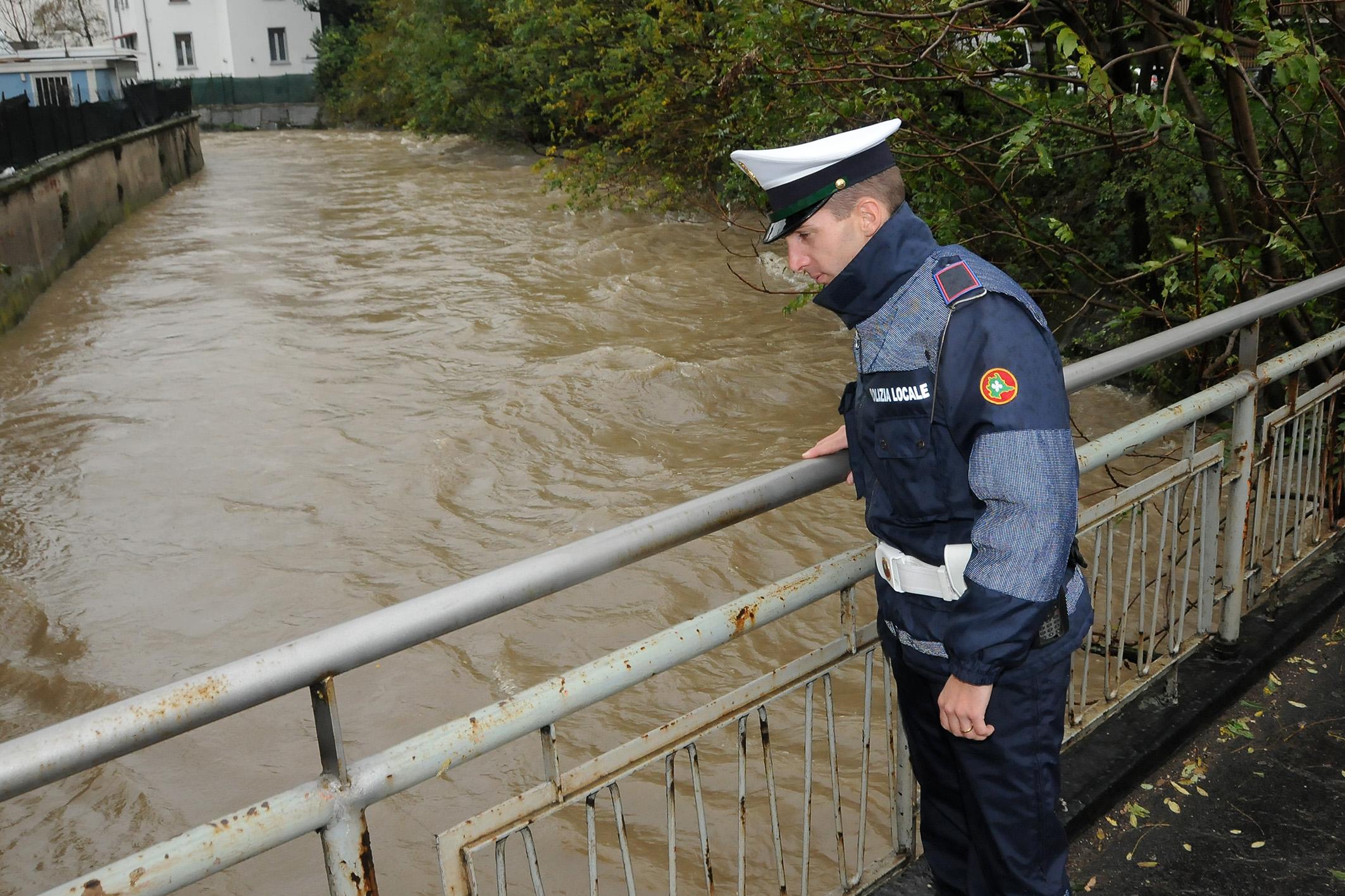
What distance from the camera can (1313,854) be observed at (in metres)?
3.09

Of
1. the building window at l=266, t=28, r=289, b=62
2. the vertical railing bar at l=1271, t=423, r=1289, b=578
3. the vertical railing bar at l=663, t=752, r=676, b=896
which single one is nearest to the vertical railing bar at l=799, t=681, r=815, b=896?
the vertical railing bar at l=663, t=752, r=676, b=896

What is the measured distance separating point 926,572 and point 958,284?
51cm

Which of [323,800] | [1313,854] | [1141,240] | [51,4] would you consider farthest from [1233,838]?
[51,4]

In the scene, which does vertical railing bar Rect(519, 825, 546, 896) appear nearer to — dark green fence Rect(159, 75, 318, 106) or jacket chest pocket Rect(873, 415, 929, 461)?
jacket chest pocket Rect(873, 415, 929, 461)

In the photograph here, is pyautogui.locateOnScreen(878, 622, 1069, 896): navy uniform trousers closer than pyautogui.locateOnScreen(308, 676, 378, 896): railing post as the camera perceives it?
No

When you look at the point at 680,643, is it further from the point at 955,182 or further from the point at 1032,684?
the point at 955,182

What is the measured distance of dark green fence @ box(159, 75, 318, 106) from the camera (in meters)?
56.9

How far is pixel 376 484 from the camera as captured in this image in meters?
9.91

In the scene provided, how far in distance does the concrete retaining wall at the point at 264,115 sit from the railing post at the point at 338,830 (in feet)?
183

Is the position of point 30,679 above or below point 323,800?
below

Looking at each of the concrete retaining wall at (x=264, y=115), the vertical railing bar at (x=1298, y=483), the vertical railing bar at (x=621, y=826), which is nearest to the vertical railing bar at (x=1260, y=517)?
the vertical railing bar at (x=1298, y=483)

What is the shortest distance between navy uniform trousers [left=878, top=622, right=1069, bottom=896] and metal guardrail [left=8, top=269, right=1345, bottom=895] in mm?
212

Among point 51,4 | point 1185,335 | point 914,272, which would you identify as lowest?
point 1185,335

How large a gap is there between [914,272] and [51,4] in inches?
3129
